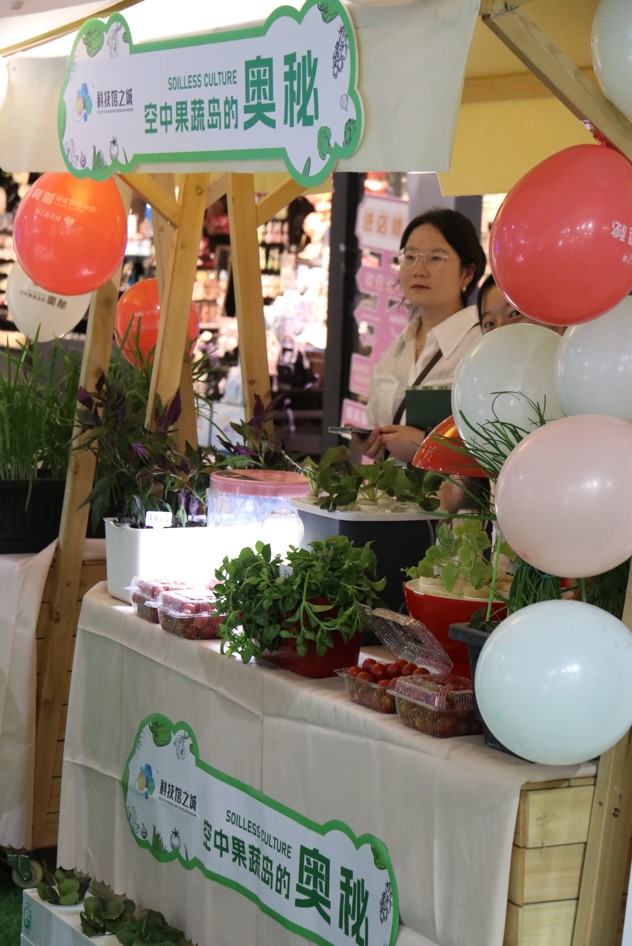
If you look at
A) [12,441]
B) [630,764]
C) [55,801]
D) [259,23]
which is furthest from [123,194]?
[630,764]

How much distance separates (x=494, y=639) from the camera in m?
1.83

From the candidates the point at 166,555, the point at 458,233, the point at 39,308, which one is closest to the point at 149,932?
the point at 166,555

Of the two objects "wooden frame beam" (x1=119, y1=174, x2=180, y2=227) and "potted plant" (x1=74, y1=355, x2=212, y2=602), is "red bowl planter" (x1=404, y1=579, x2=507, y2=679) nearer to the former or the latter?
"potted plant" (x1=74, y1=355, x2=212, y2=602)

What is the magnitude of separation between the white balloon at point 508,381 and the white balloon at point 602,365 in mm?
138

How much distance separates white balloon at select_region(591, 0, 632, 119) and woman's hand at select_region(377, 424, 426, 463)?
1.55 m

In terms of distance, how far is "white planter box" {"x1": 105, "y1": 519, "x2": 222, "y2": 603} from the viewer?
10.2 ft

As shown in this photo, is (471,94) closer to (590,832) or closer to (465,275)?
(465,275)

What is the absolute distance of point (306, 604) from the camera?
237 cm

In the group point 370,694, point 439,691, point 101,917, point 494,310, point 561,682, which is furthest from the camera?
point 494,310

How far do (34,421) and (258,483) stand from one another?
3.68 feet

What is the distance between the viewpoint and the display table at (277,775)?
1906mm

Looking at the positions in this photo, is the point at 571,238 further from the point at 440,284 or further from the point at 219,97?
the point at 440,284

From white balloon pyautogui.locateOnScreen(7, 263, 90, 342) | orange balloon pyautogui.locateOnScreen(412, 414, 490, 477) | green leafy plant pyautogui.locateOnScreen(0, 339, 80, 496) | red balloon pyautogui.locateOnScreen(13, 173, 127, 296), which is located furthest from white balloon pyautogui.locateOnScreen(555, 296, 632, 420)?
white balloon pyautogui.locateOnScreen(7, 263, 90, 342)

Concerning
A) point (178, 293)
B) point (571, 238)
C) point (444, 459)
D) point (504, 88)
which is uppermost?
point (504, 88)
